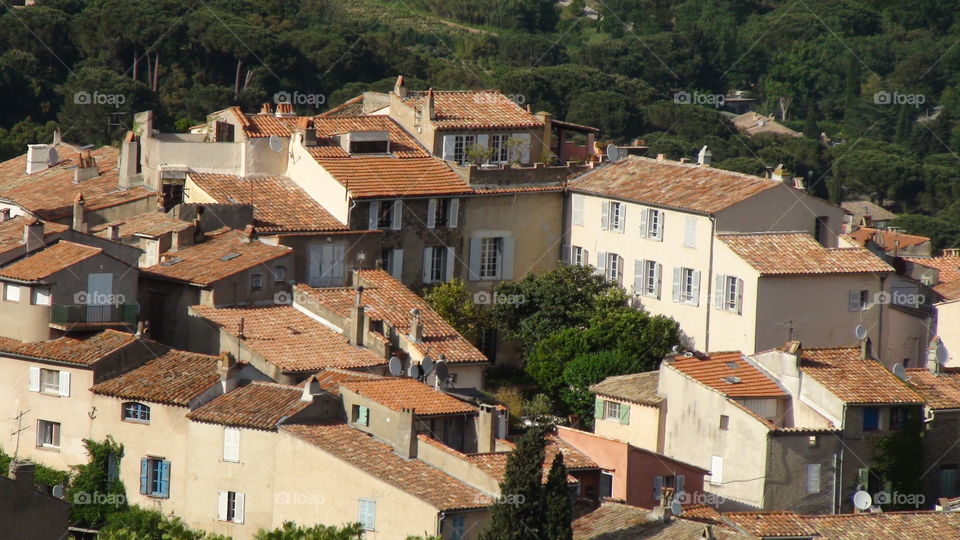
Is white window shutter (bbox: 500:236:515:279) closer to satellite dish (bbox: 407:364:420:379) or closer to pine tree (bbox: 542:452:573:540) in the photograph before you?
satellite dish (bbox: 407:364:420:379)

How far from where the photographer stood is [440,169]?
63094mm

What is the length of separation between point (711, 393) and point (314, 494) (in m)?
10.9

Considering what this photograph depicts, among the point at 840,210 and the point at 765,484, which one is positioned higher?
the point at 840,210

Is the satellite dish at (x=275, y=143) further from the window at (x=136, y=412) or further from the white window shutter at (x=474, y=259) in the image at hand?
the window at (x=136, y=412)

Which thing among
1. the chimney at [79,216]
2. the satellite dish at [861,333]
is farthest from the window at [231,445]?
the satellite dish at [861,333]

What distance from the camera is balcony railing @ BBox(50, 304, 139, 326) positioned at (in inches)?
2099

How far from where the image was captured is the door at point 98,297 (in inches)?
2116

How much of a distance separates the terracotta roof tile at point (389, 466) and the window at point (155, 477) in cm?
397

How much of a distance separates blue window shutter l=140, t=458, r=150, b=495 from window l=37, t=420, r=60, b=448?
303 centimetres

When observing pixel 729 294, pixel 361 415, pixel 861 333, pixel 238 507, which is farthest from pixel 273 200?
pixel 861 333

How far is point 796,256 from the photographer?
193 ft

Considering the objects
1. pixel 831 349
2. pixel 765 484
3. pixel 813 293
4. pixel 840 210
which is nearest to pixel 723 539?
pixel 765 484

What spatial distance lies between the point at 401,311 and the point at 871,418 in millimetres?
12741

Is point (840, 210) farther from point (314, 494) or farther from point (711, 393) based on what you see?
point (314, 494)
